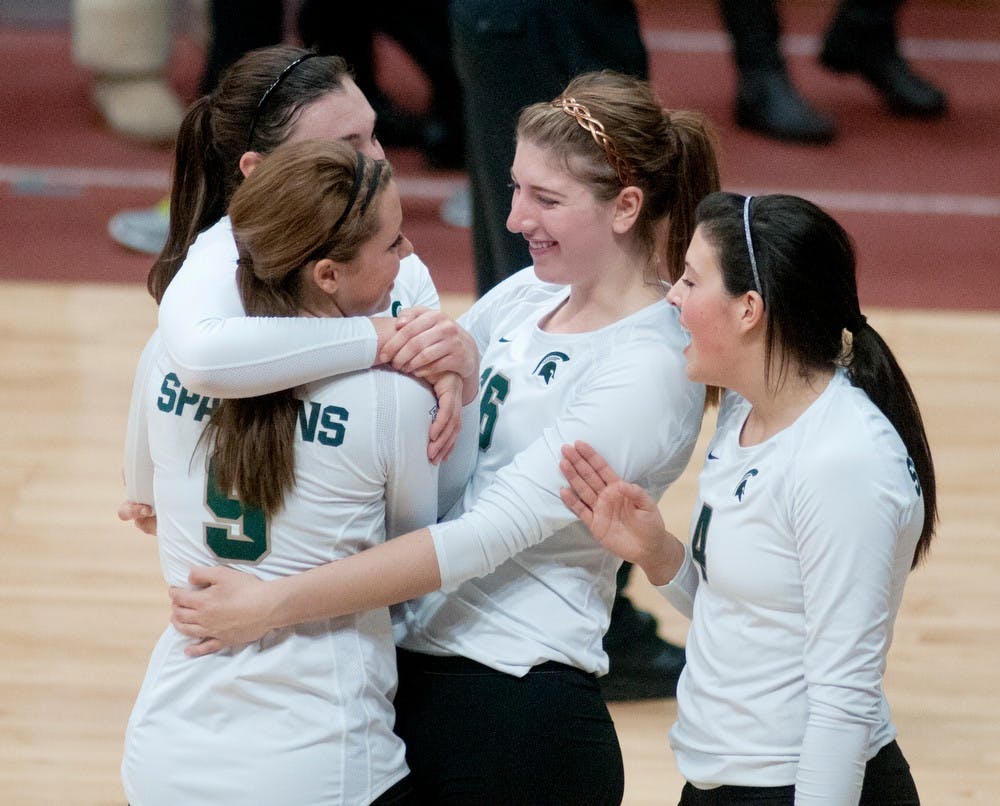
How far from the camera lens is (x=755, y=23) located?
21.2ft

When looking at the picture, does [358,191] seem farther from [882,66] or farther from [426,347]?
[882,66]

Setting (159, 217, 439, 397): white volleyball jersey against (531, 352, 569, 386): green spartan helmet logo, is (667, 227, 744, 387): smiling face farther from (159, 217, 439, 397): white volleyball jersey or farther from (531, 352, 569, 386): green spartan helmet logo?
(159, 217, 439, 397): white volleyball jersey

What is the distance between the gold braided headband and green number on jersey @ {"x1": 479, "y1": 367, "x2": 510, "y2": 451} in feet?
1.10

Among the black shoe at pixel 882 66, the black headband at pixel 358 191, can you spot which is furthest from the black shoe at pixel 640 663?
the black shoe at pixel 882 66

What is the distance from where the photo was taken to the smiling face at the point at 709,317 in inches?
73.5

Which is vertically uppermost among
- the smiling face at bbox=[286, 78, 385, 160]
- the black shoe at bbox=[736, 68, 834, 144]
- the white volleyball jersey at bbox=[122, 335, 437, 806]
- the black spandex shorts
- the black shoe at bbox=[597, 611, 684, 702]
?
the smiling face at bbox=[286, 78, 385, 160]

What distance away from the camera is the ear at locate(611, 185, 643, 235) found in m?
2.11

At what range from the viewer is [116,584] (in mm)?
3439

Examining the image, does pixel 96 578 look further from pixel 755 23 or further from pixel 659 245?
pixel 755 23

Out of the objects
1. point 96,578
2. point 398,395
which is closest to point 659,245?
point 398,395

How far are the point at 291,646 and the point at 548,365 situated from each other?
0.55 meters

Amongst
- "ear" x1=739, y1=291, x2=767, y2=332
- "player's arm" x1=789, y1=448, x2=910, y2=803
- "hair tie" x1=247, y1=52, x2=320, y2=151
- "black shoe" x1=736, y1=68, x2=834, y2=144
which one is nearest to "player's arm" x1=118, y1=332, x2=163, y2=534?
"hair tie" x1=247, y1=52, x2=320, y2=151

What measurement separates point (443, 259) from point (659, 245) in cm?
327

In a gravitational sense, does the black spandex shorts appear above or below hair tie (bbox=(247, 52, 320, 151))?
below
